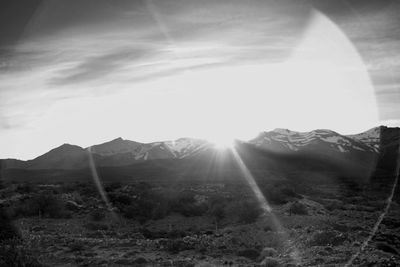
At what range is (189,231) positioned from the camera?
23.3 metres

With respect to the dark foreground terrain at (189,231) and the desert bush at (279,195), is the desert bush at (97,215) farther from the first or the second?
the desert bush at (279,195)

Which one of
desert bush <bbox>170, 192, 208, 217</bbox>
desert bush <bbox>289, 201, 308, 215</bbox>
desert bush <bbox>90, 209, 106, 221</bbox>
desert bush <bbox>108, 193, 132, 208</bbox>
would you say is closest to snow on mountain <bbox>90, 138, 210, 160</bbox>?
desert bush <bbox>108, 193, 132, 208</bbox>

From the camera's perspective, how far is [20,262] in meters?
13.5

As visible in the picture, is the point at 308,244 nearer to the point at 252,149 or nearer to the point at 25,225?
the point at 25,225

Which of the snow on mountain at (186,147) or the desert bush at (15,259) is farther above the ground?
the snow on mountain at (186,147)

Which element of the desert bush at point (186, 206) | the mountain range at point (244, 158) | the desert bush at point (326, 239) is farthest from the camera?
the mountain range at point (244, 158)

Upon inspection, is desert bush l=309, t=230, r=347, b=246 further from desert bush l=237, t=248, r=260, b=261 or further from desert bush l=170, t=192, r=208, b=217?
desert bush l=170, t=192, r=208, b=217

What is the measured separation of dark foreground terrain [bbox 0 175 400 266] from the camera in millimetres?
15500

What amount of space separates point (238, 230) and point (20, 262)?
12.2 meters

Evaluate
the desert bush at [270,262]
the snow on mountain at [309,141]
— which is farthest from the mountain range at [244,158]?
the desert bush at [270,262]

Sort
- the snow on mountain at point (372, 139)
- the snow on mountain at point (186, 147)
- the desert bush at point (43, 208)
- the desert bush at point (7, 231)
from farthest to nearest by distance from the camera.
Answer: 1. the snow on mountain at point (186, 147)
2. the snow on mountain at point (372, 139)
3. the desert bush at point (43, 208)
4. the desert bush at point (7, 231)

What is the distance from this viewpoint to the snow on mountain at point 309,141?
6216 inches

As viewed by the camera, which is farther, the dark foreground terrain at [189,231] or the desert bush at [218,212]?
the desert bush at [218,212]

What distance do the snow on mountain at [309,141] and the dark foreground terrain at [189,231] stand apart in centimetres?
12284
